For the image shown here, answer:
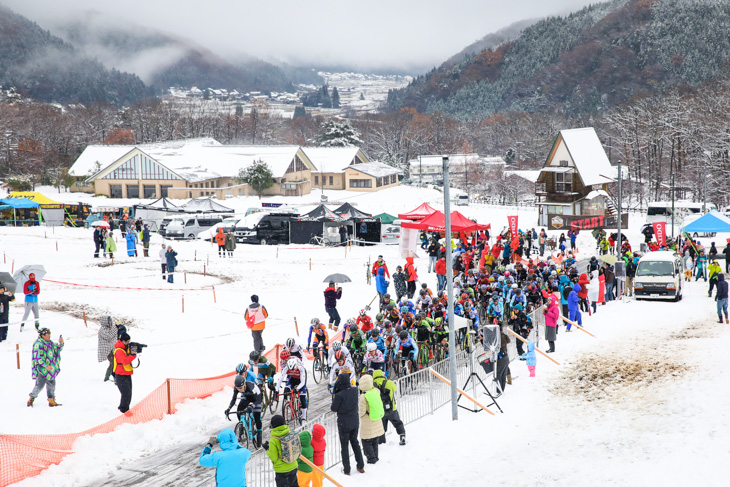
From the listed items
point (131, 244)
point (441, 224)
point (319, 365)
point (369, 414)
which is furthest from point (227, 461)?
point (131, 244)

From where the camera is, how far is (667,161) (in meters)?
87.7

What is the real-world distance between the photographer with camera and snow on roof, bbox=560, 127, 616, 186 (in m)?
47.5

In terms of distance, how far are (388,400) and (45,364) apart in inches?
276

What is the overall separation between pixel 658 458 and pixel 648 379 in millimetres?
4408

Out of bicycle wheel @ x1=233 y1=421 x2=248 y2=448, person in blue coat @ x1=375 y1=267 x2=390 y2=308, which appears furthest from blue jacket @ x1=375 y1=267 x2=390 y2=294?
bicycle wheel @ x1=233 y1=421 x2=248 y2=448

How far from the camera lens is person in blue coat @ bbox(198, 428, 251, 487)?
8.58 meters

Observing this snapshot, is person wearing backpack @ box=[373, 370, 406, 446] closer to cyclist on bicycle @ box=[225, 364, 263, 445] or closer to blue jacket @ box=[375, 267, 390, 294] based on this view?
cyclist on bicycle @ box=[225, 364, 263, 445]

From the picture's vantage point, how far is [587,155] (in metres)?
56.7

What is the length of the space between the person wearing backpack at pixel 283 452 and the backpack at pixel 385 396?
2.59 m

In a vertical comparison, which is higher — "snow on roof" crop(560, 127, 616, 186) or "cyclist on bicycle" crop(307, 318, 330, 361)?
"snow on roof" crop(560, 127, 616, 186)

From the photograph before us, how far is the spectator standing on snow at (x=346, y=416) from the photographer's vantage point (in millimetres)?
10734

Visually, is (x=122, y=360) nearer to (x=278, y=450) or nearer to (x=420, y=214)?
(x=278, y=450)

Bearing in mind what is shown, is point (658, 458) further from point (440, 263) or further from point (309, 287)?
point (309, 287)

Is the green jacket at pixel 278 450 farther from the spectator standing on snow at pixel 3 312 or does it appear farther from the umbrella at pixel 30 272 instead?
the umbrella at pixel 30 272
